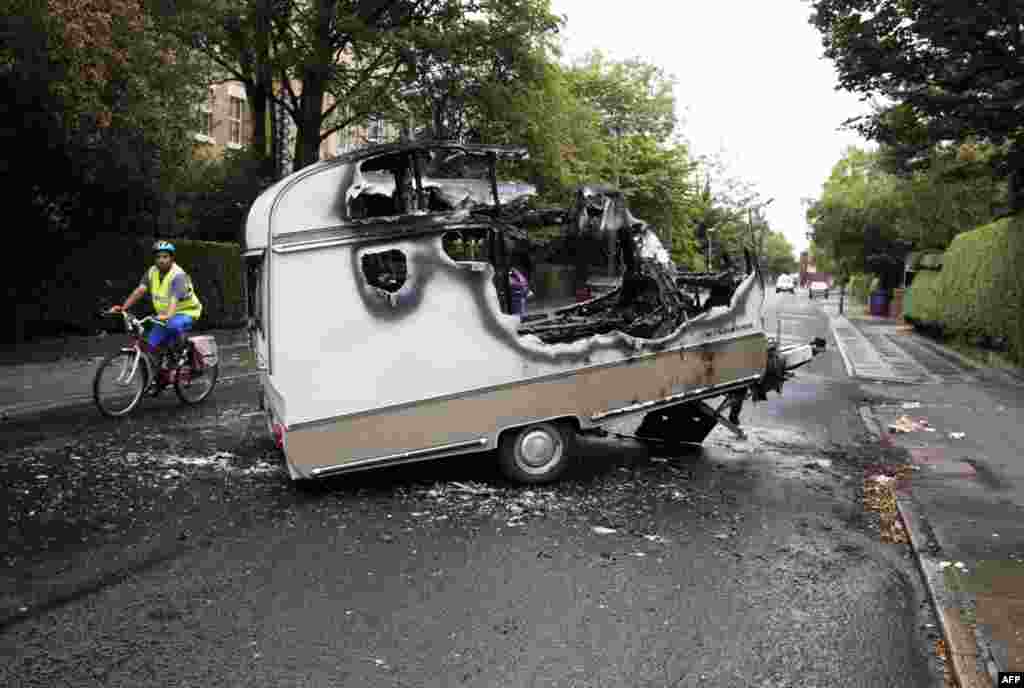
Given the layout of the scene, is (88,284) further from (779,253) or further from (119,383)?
(779,253)

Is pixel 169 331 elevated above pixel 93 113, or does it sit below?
below

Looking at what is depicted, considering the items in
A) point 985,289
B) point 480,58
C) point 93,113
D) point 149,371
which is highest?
point 480,58

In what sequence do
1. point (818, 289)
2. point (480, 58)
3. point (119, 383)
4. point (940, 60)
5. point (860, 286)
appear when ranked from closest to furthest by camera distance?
point (119, 383) → point (940, 60) → point (480, 58) → point (860, 286) → point (818, 289)

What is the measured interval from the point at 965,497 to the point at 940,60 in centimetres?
1015

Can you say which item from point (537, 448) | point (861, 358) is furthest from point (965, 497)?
point (861, 358)

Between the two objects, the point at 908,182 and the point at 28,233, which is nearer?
the point at 28,233

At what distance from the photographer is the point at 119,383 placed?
30.2 ft

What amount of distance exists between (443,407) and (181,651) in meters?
2.76

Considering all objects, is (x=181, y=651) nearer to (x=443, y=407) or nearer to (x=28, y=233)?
(x=443, y=407)

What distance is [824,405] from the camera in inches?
457

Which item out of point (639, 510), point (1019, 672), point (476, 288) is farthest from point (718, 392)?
point (1019, 672)

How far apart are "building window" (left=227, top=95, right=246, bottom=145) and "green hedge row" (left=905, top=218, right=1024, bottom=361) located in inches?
1038

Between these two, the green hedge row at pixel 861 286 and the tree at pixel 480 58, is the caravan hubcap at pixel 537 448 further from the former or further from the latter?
the green hedge row at pixel 861 286

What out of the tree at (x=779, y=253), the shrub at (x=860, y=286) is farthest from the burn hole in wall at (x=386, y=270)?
the tree at (x=779, y=253)
